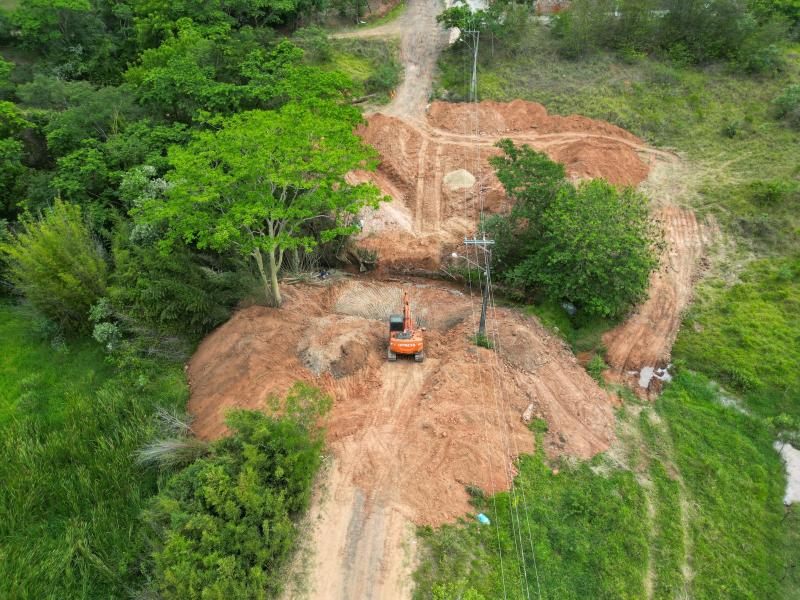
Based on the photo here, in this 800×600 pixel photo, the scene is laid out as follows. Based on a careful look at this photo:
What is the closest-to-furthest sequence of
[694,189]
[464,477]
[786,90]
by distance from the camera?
1. [464,477]
2. [694,189]
3. [786,90]

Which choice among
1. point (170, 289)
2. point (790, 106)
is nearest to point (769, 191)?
point (790, 106)

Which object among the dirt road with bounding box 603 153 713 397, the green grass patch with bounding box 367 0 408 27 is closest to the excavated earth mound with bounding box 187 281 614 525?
Result: the dirt road with bounding box 603 153 713 397

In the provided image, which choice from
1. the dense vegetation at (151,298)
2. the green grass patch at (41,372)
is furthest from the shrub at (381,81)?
the green grass patch at (41,372)

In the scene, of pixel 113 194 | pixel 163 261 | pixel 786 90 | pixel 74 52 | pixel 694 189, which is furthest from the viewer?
pixel 74 52

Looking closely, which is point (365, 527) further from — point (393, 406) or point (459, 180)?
point (459, 180)

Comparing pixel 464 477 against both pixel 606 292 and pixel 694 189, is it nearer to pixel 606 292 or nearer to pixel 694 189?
pixel 606 292

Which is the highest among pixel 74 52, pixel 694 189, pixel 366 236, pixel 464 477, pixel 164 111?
pixel 74 52

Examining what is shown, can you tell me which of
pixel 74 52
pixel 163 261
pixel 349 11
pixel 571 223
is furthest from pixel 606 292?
pixel 74 52
